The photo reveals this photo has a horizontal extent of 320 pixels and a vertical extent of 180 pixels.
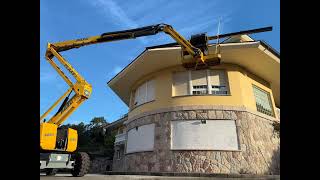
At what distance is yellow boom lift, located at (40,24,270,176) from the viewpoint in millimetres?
14750

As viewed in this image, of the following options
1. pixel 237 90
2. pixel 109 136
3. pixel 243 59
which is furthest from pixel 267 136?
pixel 109 136

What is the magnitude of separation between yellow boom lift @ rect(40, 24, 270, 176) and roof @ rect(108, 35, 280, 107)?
11.9 feet

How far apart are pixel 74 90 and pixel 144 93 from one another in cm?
967

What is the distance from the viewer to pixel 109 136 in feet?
156

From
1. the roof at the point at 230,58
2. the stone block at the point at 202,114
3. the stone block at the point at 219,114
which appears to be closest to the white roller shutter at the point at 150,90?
the roof at the point at 230,58

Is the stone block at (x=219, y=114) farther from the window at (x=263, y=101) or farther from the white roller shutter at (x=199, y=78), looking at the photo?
the window at (x=263, y=101)

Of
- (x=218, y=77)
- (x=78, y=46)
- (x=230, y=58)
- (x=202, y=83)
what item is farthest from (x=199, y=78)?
(x=78, y=46)

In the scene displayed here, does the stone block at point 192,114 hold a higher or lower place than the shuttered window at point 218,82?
lower

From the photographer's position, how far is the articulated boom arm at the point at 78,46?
16688 mm

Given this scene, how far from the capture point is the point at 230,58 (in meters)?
22.8

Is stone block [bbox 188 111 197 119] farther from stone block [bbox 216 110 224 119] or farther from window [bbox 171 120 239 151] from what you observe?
stone block [bbox 216 110 224 119]

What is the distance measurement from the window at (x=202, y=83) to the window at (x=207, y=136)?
7.89ft
